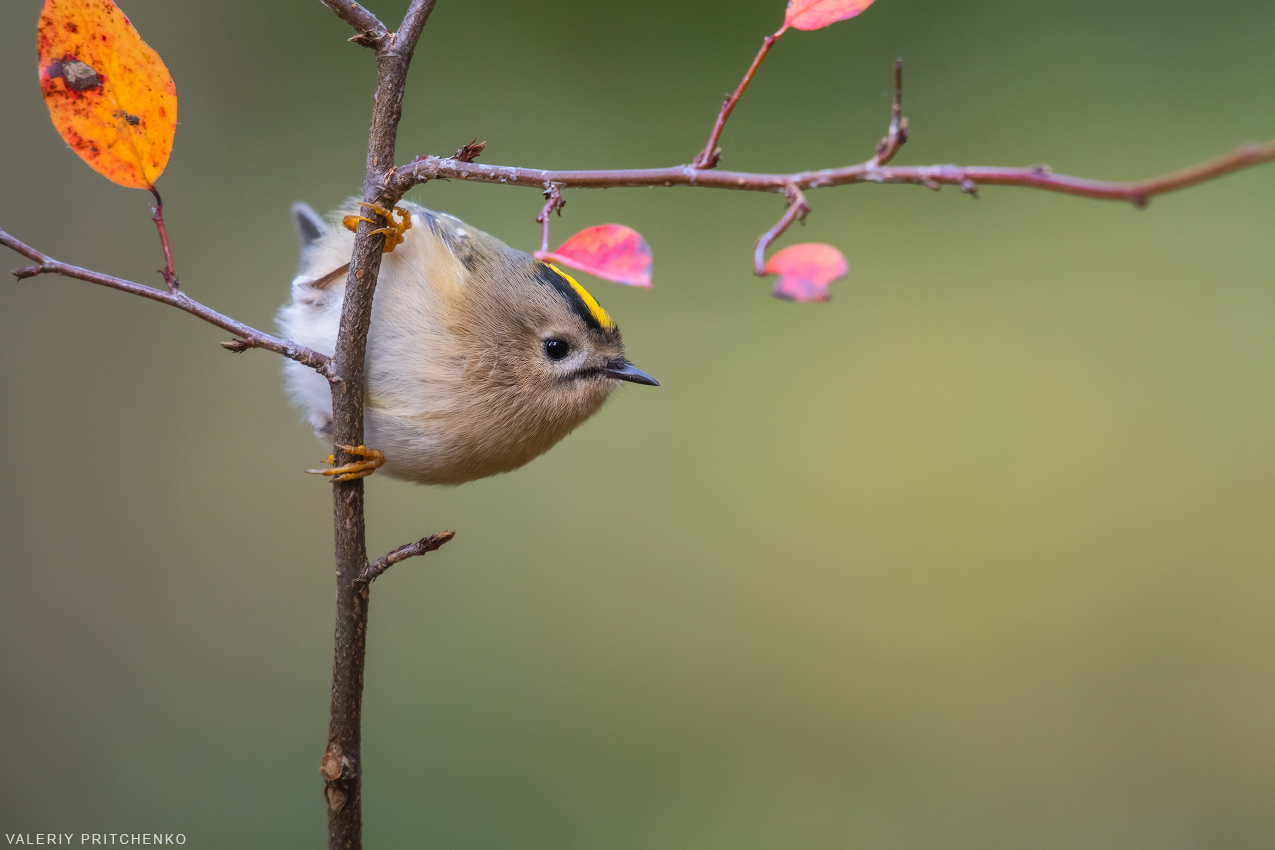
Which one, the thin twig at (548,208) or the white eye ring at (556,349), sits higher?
the white eye ring at (556,349)

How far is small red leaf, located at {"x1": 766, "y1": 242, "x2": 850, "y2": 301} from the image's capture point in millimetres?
427

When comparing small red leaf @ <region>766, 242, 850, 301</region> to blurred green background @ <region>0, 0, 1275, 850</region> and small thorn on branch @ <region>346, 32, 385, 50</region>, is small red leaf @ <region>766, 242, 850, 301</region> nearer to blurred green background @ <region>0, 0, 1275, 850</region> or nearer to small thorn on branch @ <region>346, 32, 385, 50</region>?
small thorn on branch @ <region>346, 32, 385, 50</region>

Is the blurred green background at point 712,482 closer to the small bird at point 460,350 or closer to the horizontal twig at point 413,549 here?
the small bird at point 460,350

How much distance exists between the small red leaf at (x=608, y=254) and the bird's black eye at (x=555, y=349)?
1.86 feet

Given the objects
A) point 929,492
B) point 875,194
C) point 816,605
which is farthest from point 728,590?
point 875,194

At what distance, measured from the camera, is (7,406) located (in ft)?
6.11

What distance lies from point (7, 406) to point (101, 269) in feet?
1.11

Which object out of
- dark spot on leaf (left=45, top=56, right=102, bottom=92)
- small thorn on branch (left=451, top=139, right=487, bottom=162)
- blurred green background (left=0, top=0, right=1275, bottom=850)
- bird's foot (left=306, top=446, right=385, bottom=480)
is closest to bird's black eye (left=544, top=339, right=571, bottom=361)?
bird's foot (left=306, top=446, right=385, bottom=480)

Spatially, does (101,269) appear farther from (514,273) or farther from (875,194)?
(875,194)

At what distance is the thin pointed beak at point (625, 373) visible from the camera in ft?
3.51

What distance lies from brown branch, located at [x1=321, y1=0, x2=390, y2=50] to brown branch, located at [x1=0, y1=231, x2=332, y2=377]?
24cm

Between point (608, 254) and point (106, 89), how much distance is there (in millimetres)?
389

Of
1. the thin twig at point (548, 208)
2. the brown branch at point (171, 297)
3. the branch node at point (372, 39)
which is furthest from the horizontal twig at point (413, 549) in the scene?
the branch node at point (372, 39)

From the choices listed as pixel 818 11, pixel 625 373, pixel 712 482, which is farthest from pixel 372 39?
pixel 712 482
